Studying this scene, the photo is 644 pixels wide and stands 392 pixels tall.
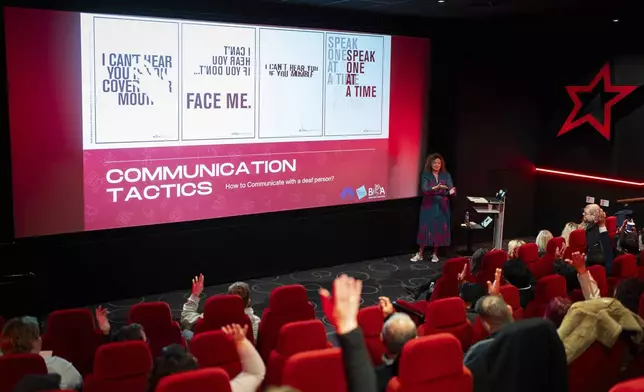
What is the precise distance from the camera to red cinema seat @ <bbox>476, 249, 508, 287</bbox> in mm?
6371

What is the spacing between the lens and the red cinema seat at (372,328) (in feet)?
15.2

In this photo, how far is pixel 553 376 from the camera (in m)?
3.28

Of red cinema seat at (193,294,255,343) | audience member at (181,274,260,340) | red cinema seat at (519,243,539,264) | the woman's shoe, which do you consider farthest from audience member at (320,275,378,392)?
the woman's shoe

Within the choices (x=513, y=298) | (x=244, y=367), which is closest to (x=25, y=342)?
(x=244, y=367)

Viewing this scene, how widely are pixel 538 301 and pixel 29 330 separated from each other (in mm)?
3647

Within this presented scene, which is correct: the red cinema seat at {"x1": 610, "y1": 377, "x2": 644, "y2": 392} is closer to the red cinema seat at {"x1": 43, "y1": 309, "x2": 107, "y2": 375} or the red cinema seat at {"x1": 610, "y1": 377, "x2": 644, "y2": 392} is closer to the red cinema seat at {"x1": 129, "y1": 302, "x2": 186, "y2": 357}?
the red cinema seat at {"x1": 129, "y1": 302, "x2": 186, "y2": 357}

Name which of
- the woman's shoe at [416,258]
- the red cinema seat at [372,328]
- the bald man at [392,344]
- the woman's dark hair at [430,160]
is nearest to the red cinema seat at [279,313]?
the red cinema seat at [372,328]

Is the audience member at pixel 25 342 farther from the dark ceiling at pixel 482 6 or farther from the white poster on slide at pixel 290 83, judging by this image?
the dark ceiling at pixel 482 6

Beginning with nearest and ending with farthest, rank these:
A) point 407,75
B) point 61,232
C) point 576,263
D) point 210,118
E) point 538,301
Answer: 1. point 576,263
2. point 538,301
3. point 61,232
4. point 210,118
5. point 407,75

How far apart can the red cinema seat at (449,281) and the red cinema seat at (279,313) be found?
134cm

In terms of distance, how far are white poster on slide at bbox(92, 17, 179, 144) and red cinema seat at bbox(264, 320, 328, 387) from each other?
13.2ft

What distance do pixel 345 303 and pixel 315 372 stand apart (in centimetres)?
94

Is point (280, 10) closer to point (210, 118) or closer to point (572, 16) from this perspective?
point (210, 118)

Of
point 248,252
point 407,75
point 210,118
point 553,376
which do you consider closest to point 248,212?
point 248,252
